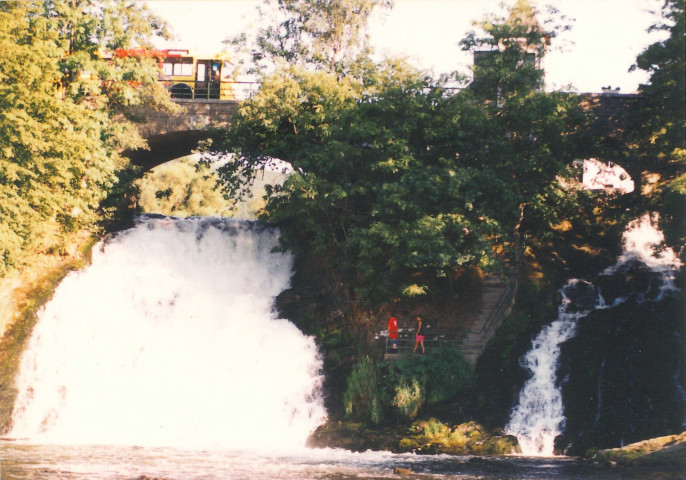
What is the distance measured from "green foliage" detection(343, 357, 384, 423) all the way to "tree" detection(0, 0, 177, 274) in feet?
41.7

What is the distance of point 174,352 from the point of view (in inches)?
1138

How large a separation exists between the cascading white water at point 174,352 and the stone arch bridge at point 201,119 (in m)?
4.15

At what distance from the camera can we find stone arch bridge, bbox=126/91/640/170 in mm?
32625

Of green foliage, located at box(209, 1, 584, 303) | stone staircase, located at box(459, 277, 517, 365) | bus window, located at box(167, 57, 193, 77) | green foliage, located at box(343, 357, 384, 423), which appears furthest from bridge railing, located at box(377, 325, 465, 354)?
bus window, located at box(167, 57, 193, 77)

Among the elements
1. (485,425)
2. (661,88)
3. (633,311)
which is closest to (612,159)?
(661,88)

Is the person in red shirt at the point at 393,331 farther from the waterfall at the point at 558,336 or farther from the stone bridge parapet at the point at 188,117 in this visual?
the stone bridge parapet at the point at 188,117

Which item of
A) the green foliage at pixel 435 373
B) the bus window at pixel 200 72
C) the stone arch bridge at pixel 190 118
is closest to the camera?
the green foliage at pixel 435 373

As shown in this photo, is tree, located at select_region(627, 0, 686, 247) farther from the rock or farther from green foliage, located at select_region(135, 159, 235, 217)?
green foliage, located at select_region(135, 159, 235, 217)

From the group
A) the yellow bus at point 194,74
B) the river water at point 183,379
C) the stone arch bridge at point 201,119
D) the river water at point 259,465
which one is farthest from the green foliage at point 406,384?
the yellow bus at point 194,74

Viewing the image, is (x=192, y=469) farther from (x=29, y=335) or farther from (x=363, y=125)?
(x=363, y=125)

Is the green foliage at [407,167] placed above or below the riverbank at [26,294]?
above

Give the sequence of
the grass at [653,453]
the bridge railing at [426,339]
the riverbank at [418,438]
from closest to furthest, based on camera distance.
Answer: the grass at [653,453]
the riverbank at [418,438]
the bridge railing at [426,339]

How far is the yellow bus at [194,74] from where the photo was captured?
1528 inches

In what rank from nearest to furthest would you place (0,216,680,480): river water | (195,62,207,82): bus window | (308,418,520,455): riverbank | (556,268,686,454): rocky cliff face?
1. (0,216,680,480): river water
2. (556,268,686,454): rocky cliff face
3. (308,418,520,455): riverbank
4. (195,62,207,82): bus window
